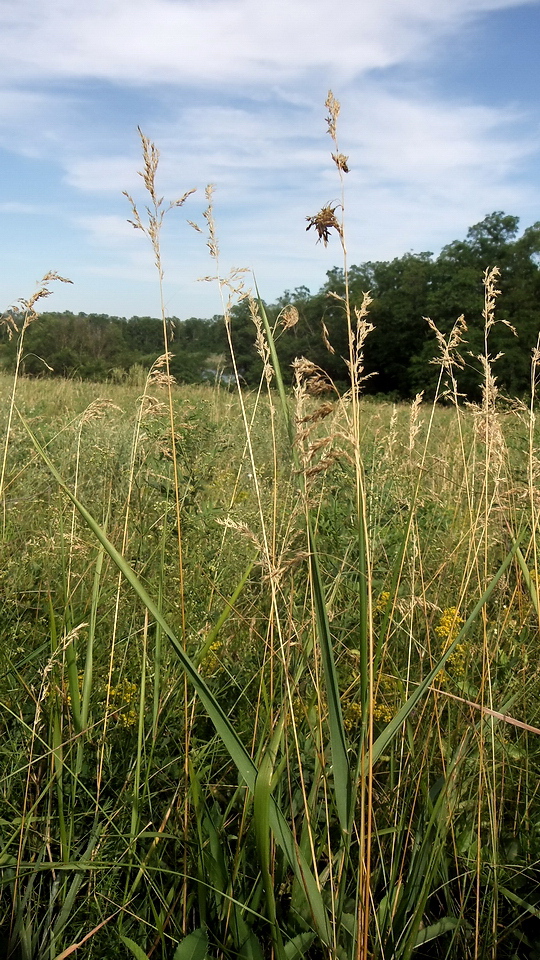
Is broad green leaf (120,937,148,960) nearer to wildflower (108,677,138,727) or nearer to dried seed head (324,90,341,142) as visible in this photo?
wildflower (108,677,138,727)

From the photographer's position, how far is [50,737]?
64.0 inches

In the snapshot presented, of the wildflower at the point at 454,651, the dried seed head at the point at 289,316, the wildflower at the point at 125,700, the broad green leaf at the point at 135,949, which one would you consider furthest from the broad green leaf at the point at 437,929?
the dried seed head at the point at 289,316

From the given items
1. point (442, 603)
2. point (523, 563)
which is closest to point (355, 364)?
point (523, 563)

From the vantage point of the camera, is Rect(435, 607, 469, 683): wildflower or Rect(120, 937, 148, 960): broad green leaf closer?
Rect(120, 937, 148, 960): broad green leaf

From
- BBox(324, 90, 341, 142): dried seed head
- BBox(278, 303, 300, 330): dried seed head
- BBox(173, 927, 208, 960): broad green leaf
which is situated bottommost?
BBox(173, 927, 208, 960): broad green leaf

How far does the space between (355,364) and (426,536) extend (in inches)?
79.0

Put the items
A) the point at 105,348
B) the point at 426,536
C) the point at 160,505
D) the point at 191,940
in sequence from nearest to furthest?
the point at 191,940 < the point at 160,505 < the point at 426,536 < the point at 105,348

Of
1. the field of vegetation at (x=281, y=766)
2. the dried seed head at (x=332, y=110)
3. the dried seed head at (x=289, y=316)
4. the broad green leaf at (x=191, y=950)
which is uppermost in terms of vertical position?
the dried seed head at (x=332, y=110)

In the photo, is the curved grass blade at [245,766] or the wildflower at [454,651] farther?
the wildflower at [454,651]

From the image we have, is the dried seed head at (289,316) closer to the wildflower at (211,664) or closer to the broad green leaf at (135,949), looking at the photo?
the wildflower at (211,664)

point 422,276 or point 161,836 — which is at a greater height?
point 422,276

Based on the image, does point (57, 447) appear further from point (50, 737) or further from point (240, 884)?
point (240, 884)

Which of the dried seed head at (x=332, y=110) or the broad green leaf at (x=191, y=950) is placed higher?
the dried seed head at (x=332, y=110)

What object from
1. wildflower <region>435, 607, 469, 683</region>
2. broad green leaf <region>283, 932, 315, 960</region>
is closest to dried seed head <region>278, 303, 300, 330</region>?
wildflower <region>435, 607, 469, 683</region>
